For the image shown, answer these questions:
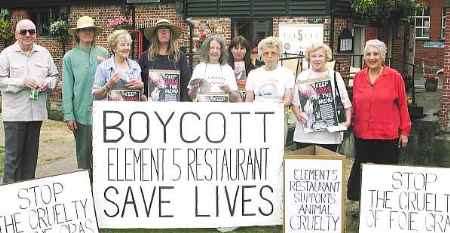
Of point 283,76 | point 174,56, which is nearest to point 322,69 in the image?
point 283,76

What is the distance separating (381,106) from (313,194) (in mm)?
988

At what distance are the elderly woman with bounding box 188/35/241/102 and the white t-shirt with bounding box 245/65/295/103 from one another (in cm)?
23

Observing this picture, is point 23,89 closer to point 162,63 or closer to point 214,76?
point 162,63

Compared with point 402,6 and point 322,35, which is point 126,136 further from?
point 402,6

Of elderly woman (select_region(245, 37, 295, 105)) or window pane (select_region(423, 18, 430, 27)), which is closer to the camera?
elderly woman (select_region(245, 37, 295, 105))

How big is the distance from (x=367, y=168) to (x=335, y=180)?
0.88 feet

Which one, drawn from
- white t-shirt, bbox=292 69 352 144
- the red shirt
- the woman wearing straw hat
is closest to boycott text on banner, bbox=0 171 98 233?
the woman wearing straw hat

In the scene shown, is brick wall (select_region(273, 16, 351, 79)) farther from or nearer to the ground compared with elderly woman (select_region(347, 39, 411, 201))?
farther from the ground

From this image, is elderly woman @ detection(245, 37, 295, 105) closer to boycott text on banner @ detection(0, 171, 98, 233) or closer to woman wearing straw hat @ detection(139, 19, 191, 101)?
woman wearing straw hat @ detection(139, 19, 191, 101)

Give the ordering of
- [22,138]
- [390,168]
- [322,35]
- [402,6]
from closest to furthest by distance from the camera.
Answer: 1. [390,168]
2. [22,138]
3. [322,35]
4. [402,6]

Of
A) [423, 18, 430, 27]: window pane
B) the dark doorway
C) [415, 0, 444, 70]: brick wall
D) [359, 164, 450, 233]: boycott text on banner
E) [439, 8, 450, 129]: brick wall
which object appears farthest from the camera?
[423, 18, 430, 27]: window pane

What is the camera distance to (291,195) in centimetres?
464

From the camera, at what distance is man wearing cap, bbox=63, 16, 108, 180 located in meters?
5.61

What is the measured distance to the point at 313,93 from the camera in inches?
197
